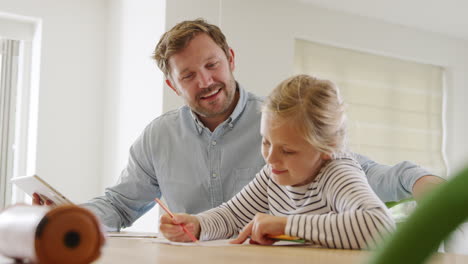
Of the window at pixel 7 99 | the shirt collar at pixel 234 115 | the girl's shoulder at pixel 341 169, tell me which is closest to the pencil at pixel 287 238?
the girl's shoulder at pixel 341 169

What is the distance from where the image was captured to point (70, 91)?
14.3 ft

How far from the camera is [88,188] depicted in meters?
4.38

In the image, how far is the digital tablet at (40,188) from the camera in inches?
52.2

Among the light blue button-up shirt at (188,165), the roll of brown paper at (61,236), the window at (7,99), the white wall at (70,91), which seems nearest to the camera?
the roll of brown paper at (61,236)

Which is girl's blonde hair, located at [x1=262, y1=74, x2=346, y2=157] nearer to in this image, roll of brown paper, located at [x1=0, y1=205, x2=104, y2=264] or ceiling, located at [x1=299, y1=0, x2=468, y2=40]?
roll of brown paper, located at [x1=0, y1=205, x2=104, y2=264]

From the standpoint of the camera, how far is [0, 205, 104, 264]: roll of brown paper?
406 mm

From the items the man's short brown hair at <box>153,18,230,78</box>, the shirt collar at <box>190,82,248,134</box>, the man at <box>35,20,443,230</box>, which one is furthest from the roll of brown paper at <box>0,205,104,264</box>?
the man's short brown hair at <box>153,18,230,78</box>

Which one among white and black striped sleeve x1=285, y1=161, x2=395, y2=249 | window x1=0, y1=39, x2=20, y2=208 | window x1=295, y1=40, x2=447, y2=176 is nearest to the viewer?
white and black striped sleeve x1=285, y1=161, x2=395, y2=249

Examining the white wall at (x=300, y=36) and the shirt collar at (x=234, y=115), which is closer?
the shirt collar at (x=234, y=115)

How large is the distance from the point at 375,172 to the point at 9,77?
3.62 metres

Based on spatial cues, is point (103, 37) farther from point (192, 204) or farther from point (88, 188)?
point (192, 204)

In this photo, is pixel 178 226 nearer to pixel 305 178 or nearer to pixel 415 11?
pixel 305 178

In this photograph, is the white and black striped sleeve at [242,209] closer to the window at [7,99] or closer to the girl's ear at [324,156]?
the girl's ear at [324,156]

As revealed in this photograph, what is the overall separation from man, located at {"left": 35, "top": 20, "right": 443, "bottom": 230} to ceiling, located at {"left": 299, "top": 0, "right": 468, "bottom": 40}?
3124 millimetres
